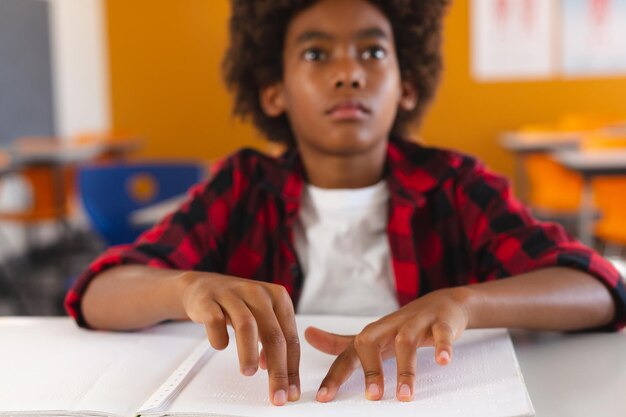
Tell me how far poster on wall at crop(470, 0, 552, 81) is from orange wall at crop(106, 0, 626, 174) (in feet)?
0.30

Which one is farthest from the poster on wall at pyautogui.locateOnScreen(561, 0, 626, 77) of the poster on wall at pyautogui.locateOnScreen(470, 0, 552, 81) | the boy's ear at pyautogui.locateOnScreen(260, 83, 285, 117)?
the boy's ear at pyautogui.locateOnScreen(260, 83, 285, 117)

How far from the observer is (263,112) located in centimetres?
141

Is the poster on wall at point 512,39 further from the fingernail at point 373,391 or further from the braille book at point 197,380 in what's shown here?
the fingernail at point 373,391

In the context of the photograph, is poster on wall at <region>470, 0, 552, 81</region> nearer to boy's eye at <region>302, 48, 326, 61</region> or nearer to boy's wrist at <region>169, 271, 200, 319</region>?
boy's eye at <region>302, 48, 326, 61</region>

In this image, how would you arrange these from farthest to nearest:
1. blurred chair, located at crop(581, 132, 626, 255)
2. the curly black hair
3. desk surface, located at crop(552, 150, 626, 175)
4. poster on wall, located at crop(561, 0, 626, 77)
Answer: poster on wall, located at crop(561, 0, 626, 77), blurred chair, located at crop(581, 132, 626, 255), desk surface, located at crop(552, 150, 626, 175), the curly black hair

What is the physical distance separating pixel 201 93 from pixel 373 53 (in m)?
5.90

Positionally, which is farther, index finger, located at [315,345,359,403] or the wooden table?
the wooden table

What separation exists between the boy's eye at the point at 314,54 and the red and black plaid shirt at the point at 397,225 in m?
0.17

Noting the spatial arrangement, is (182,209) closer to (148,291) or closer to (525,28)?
(148,291)

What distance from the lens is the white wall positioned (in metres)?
6.11

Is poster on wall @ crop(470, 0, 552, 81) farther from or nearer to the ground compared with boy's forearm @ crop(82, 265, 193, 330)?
farther from the ground

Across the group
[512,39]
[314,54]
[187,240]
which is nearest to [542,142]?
[512,39]

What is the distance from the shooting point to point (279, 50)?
52.4 inches

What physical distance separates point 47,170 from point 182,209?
11.2 feet
